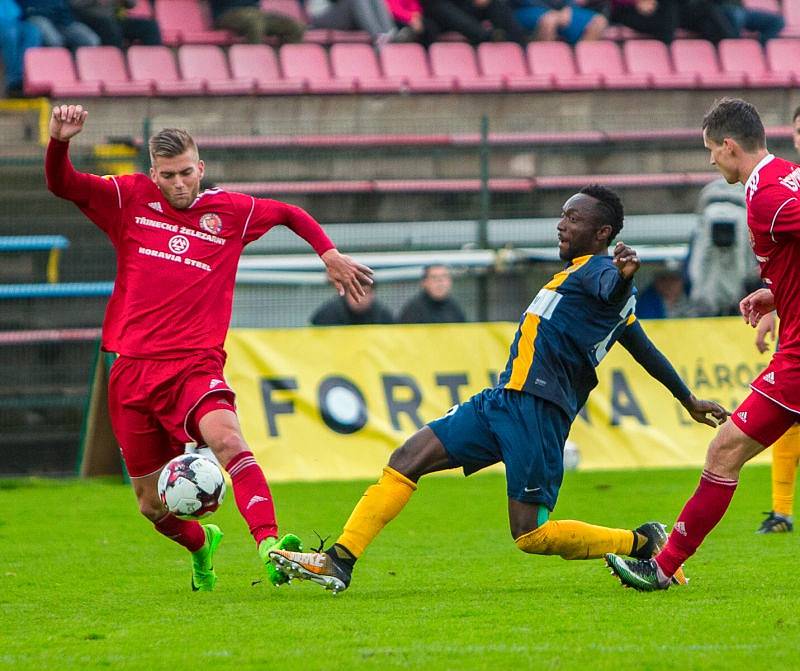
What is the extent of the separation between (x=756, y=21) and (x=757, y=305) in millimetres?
14271

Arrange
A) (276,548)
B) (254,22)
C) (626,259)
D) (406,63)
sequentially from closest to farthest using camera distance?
(626,259) → (276,548) → (254,22) → (406,63)

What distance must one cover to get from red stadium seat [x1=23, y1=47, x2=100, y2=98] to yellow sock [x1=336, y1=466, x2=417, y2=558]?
10.9 meters

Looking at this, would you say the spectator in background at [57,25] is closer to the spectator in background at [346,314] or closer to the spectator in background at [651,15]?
the spectator in background at [346,314]

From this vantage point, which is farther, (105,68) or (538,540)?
(105,68)

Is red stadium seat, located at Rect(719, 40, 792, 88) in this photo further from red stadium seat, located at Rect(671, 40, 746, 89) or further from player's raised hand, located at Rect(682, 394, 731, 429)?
player's raised hand, located at Rect(682, 394, 731, 429)

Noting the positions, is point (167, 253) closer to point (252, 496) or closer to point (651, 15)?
point (252, 496)

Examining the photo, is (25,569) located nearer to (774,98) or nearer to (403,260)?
(403,260)

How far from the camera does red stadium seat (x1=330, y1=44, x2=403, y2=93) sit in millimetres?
17953

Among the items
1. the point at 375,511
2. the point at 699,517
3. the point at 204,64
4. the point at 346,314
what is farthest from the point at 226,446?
the point at 204,64

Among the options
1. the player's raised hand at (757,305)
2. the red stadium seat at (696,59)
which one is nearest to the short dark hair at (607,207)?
the player's raised hand at (757,305)

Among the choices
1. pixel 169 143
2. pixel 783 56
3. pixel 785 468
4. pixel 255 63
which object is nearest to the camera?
pixel 169 143

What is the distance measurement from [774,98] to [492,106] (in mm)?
3637

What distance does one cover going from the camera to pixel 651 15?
19438mm

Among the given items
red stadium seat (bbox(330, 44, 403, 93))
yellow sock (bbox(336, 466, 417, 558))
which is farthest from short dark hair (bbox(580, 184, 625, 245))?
red stadium seat (bbox(330, 44, 403, 93))
